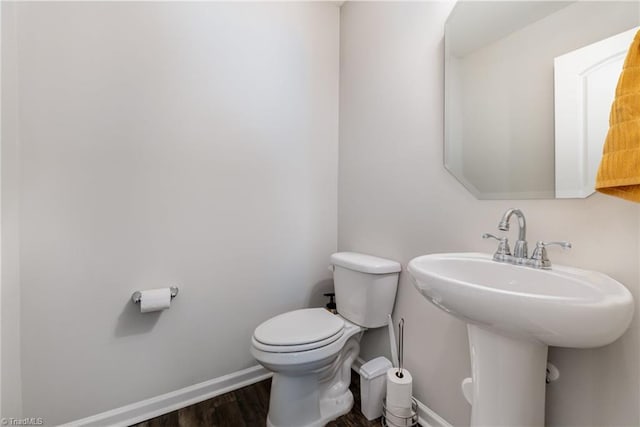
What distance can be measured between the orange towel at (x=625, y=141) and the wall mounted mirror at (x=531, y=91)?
19cm

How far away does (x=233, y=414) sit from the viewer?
130 cm

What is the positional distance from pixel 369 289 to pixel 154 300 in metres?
0.99

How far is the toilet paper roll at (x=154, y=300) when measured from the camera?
1.20 metres

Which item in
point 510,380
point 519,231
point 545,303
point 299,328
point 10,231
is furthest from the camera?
point 299,328

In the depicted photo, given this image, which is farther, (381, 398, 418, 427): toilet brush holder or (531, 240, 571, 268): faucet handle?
(381, 398, 418, 427): toilet brush holder

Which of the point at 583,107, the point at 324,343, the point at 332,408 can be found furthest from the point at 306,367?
the point at 583,107

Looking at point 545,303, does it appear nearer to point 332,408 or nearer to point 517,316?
point 517,316

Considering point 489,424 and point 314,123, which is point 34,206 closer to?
point 314,123

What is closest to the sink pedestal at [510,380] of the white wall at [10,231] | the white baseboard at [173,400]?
the white baseboard at [173,400]

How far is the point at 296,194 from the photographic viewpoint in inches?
65.7

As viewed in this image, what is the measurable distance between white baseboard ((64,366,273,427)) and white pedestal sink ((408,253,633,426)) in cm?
116

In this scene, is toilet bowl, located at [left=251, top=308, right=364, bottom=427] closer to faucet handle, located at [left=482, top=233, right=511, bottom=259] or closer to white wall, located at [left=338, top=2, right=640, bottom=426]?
white wall, located at [left=338, top=2, right=640, bottom=426]

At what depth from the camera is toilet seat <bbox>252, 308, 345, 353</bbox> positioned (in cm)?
109

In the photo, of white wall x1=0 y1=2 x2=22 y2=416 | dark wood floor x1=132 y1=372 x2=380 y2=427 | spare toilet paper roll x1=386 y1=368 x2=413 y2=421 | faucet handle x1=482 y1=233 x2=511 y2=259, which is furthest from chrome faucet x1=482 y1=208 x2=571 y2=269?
white wall x1=0 y1=2 x2=22 y2=416
